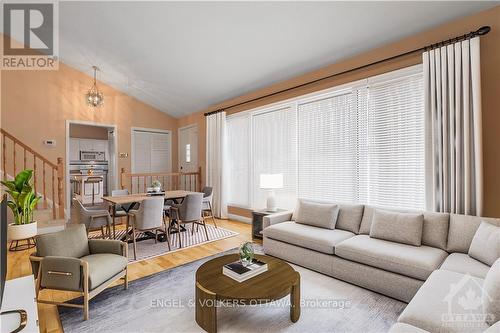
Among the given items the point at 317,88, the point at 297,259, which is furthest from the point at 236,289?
the point at 317,88

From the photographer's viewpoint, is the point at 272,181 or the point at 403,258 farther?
the point at 272,181

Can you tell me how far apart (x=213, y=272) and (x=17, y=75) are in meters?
6.22

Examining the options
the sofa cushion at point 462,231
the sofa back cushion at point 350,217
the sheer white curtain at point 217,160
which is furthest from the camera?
the sheer white curtain at point 217,160

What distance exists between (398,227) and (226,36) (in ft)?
11.5

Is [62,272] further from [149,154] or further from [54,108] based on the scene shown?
[149,154]

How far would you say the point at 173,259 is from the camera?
3498 mm

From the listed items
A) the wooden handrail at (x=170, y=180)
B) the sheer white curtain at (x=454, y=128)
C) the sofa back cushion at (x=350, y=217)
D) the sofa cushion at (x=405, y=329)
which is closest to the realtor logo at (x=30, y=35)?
the wooden handrail at (x=170, y=180)

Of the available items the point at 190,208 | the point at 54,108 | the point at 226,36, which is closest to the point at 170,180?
the point at 54,108

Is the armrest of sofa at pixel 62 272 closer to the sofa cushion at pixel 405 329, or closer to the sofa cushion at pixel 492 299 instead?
the sofa cushion at pixel 405 329

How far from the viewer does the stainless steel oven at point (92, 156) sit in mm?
7746

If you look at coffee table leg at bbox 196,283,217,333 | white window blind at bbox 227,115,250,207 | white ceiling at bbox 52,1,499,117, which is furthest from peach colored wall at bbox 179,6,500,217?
coffee table leg at bbox 196,283,217,333

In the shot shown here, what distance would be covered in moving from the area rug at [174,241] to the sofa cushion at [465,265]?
126 inches

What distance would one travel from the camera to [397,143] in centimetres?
333

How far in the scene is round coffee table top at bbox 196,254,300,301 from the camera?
1894 millimetres
